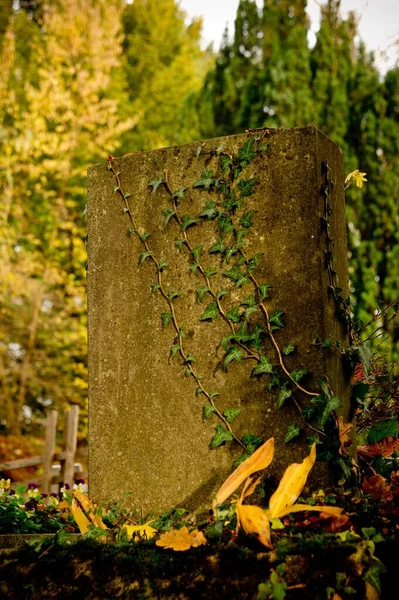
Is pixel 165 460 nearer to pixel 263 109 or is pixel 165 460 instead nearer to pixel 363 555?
pixel 363 555

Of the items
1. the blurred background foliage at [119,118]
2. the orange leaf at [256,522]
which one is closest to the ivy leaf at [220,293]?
the orange leaf at [256,522]

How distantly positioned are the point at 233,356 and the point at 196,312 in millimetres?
257

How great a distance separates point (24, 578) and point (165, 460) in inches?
31.3

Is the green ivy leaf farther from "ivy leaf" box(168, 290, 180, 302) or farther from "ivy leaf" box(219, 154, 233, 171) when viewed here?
"ivy leaf" box(219, 154, 233, 171)

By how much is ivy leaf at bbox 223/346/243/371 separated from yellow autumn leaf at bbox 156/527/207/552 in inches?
30.5

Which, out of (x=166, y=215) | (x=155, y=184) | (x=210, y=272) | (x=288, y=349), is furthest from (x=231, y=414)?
(x=155, y=184)

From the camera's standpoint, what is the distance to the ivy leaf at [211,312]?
2760 mm

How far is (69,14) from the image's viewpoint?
1082 cm

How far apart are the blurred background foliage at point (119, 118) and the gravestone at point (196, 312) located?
408 cm

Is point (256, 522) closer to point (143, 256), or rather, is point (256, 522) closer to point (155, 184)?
point (143, 256)

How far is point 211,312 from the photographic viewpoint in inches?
109

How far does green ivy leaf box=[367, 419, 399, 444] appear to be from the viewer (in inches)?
117

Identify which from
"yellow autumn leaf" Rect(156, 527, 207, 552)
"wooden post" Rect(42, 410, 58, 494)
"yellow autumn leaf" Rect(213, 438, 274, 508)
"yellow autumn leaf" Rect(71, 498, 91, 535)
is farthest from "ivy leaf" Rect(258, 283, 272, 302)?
"wooden post" Rect(42, 410, 58, 494)

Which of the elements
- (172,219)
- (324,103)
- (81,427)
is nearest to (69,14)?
(324,103)
